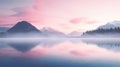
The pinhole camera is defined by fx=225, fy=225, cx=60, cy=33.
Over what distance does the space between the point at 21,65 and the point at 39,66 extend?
2.37 m

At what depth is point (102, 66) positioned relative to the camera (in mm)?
27906

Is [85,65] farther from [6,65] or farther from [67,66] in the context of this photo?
[6,65]

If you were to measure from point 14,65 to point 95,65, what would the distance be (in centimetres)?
1029

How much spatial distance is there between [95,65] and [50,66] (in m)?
5.73

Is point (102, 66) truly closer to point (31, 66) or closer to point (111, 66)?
point (111, 66)

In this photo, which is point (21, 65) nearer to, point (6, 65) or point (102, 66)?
point (6, 65)

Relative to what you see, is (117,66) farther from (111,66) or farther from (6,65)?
(6,65)

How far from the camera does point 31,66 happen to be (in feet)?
92.4

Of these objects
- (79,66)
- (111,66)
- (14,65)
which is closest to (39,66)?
(14,65)

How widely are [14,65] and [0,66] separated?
5.69 ft

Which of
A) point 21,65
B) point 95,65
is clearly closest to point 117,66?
point 95,65

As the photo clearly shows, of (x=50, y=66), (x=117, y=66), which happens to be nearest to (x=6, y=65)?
(x=50, y=66)

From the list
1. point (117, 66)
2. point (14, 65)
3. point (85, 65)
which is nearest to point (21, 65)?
point (14, 65)

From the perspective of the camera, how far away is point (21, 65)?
93.9 ft
